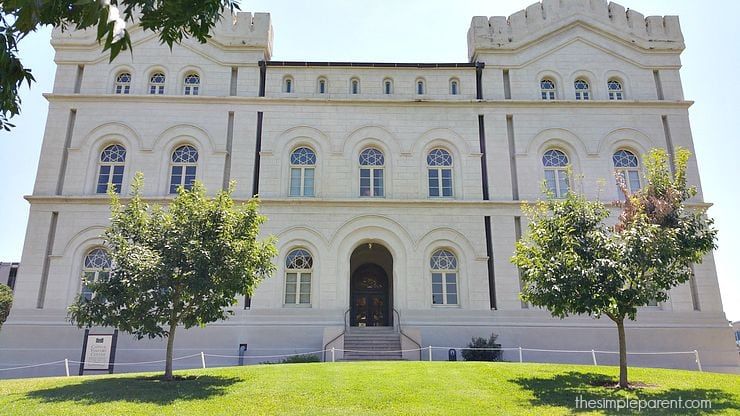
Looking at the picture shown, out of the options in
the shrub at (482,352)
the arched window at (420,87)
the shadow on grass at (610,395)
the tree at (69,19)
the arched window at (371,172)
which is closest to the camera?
the tree at (69,19)

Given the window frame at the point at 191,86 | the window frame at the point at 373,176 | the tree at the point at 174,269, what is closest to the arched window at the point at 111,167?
the window frame at the point at 191,86

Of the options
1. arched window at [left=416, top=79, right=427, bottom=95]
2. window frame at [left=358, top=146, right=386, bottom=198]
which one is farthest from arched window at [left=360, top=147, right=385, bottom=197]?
arched window at [left=416, top=79, right=427, bottom=95]

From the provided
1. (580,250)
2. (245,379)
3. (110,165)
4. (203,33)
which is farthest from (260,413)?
(110,165)

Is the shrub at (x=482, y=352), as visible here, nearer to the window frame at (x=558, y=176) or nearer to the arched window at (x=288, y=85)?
the window frame at (x=558, y=176)

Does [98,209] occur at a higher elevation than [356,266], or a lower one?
higher

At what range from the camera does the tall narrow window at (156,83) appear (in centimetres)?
2789

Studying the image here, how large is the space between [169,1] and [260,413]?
8.83 meters

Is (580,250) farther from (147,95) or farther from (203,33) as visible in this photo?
(147,95)

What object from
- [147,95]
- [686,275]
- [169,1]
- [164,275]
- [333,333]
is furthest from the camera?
[147,95]

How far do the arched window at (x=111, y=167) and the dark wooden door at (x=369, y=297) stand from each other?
13011 mm

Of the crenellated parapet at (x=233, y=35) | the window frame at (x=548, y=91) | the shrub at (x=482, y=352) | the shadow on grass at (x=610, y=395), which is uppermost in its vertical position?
the crenellated parapet at (x=233, y=35)

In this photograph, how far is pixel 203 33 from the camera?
752 cm

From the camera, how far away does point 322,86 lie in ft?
A: 93.3

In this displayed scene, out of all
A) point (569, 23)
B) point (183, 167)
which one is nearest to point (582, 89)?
point (569, 23)
